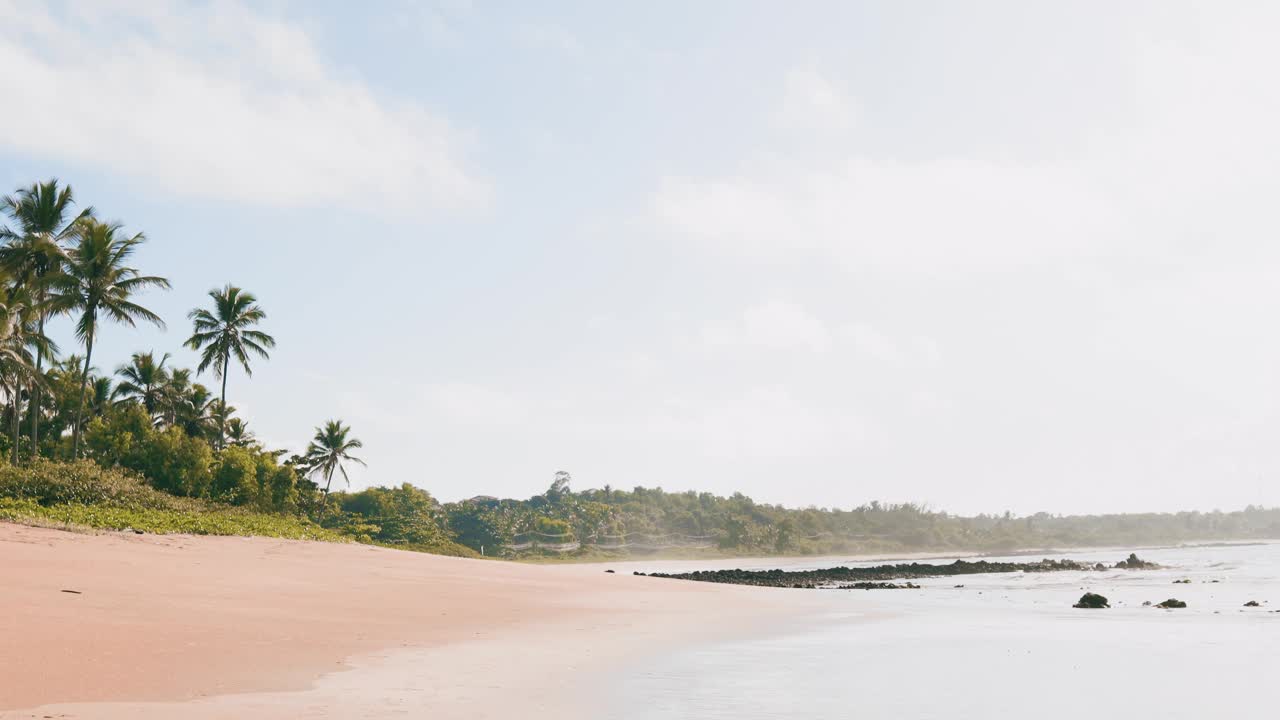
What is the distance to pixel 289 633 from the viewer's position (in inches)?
466

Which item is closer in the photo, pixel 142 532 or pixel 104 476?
pixel 142 532

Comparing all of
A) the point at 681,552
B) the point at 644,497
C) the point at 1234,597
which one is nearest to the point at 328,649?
the point at 1234,597

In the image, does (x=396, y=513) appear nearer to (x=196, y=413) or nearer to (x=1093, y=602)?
(x=196, y=413)

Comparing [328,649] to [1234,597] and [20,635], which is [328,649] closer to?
[20,635]

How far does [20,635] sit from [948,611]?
20.6 meters

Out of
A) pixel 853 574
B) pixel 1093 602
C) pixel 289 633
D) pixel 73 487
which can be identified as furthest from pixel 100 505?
pixel 853 574

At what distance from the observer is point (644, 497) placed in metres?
139

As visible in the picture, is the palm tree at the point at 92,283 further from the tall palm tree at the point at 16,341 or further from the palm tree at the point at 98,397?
the palm tree at the point at 98,397

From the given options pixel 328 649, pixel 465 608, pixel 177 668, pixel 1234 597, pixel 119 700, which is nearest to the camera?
pixel 119 700

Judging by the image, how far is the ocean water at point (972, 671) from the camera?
887 centimetres

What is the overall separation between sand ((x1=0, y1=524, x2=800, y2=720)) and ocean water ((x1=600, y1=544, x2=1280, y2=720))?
1.10 metres

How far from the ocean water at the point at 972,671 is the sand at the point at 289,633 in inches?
43.4

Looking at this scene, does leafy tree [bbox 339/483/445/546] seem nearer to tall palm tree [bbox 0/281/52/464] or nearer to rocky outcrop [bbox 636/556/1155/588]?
rocky outcrop [bbox 636/556/1155/588]

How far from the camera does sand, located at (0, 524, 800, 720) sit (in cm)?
795
